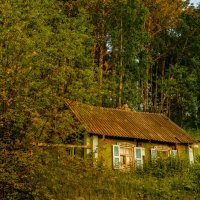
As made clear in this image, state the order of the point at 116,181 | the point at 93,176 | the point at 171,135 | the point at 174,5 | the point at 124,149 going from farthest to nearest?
1. the point at 174,5
2. the point at 171,135
3. the point at 124,149
4. the point at 116,181
5. the point at 93,176

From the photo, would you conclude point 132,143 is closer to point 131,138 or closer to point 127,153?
point 131,138

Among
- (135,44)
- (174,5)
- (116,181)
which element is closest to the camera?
(116,181)

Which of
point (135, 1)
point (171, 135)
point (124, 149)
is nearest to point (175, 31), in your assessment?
point (135, 1)

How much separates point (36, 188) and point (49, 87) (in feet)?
8.24

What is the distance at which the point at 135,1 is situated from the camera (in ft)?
115

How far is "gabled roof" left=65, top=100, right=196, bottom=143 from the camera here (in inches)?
869

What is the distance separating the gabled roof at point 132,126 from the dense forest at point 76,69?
217cm

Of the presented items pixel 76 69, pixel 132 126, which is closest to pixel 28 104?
pixel 76 69

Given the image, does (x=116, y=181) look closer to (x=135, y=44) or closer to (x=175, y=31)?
(x=135, y=44)

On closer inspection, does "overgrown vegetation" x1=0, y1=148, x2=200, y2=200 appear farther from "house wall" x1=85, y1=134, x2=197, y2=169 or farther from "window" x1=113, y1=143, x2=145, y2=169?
"window" x1=113, y1=143, x2=145, y2=169

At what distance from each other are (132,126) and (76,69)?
40.3 feet

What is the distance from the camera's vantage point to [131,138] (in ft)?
74.9

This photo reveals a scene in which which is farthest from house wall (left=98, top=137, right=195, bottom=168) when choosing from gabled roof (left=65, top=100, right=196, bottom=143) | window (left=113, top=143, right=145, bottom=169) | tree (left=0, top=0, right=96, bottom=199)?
tree (left=0, top=0, right=96, bottom=199)

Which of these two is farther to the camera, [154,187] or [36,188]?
[154,187]
